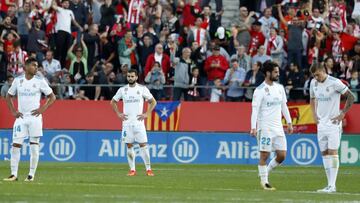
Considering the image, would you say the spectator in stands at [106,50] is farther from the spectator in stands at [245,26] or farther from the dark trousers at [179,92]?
the spectator in stands at [245,26]

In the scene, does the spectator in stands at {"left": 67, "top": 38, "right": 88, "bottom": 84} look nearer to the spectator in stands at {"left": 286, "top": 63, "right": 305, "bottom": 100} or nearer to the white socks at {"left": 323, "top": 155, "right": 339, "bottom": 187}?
the spectator in stands at {"left": 286, "top": 63, "right": 305, "bottom": 100}

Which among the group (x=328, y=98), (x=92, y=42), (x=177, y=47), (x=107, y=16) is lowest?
(x=328, y=98)

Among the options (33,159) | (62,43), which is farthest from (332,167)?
(62,43)

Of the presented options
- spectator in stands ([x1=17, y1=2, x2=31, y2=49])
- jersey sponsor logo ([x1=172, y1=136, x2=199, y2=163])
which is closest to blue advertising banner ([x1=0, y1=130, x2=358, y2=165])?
jersey sponsor logo ([x1=172, y1=136, x2=199, y2=163])

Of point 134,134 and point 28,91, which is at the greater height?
point 28,91

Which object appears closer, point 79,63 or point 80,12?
point 79,63

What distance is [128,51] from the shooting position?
3444 cm

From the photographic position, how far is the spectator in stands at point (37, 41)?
34.4 meters

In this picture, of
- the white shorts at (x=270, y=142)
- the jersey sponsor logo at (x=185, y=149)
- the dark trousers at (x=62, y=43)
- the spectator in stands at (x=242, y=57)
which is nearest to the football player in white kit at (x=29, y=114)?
the white shorts at (x=270, y=142)

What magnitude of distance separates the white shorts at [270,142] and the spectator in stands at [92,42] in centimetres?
1396

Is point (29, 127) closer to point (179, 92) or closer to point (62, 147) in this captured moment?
point (62, 147)

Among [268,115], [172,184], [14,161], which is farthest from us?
[14,161]

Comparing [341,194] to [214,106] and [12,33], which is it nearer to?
[214,106]

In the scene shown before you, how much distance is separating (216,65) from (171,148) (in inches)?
114
